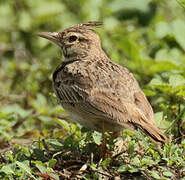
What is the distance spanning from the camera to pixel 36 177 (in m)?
4.27

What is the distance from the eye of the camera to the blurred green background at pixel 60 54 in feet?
18.6

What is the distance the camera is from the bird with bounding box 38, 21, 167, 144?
4436 mm

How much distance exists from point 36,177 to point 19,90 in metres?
3.27

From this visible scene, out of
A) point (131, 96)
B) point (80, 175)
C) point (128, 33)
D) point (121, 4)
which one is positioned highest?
point (121, 4)

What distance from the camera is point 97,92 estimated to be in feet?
15.3

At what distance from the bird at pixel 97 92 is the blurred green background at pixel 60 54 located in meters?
0.42

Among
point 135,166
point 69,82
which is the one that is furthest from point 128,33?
point 135,166

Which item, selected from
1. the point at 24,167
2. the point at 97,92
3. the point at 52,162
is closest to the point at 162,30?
the point at 97,92

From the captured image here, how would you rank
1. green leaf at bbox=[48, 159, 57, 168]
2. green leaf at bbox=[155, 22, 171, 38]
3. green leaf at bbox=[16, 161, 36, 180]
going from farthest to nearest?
green leaf at bbox=[155, 22, 171, 38] < green leaf at bbox=[48, 159, 57, 168] < green leaf at bbox=[16, 161, 36, 180]

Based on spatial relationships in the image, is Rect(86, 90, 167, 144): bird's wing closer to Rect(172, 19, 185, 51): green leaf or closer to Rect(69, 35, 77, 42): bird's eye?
Rect(69, 35, 77, 42): bird's eye

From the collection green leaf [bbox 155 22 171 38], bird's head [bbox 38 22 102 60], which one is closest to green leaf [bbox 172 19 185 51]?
green leaf [bbox 155 22 171 38]

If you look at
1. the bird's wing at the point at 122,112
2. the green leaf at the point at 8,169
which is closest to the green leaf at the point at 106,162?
the bird's wing at the point at 122,112

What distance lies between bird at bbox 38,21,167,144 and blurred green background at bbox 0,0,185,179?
423mm

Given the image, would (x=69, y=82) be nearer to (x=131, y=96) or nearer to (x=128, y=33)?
(x=131, y=96)
